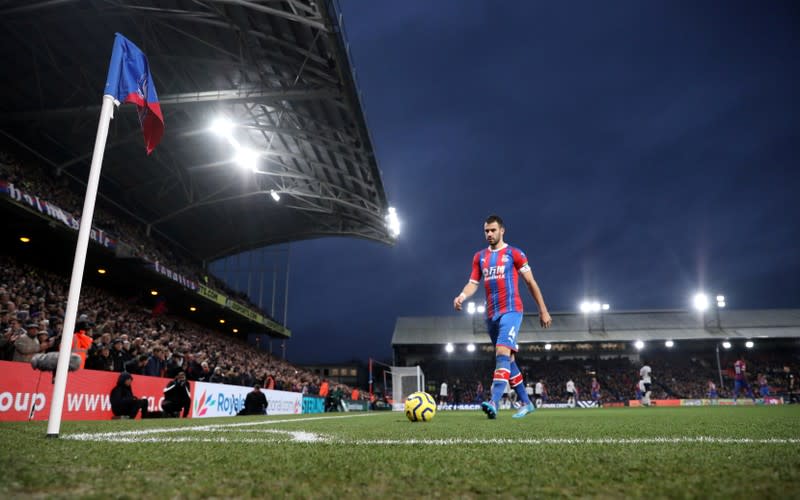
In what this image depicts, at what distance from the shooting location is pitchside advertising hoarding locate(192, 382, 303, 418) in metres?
11.7

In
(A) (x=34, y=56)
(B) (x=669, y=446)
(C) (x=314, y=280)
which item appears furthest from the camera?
(C) (x=314, y=280)

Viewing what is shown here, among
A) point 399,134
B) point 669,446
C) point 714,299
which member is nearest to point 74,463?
point 669,446

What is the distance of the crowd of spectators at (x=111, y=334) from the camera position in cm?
947

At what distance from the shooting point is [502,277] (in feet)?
19.7

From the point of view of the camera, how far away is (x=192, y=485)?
154 cm

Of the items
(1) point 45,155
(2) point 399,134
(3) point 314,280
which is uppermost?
(2) point 399,134

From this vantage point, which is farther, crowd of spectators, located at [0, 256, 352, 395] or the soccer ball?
crowd of spectators, located at [0, 256, 352, 395]

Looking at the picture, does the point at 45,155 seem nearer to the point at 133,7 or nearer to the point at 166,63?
the point at 166,63

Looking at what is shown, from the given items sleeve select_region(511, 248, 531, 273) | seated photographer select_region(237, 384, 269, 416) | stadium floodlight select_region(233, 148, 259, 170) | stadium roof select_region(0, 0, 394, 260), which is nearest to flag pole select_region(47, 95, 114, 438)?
sleeve select_region(511, 248, 531, 273)

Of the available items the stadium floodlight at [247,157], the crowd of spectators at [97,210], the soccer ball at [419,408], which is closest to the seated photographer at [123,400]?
the soccer ball at [419,408]

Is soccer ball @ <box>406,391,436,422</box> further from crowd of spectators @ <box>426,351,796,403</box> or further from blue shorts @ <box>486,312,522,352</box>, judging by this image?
crowd of spectators @ <box>426,351,796,403</box>

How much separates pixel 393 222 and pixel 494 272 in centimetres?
2173

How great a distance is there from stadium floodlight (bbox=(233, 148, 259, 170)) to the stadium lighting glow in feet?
26.6

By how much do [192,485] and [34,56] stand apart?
69.5ft
